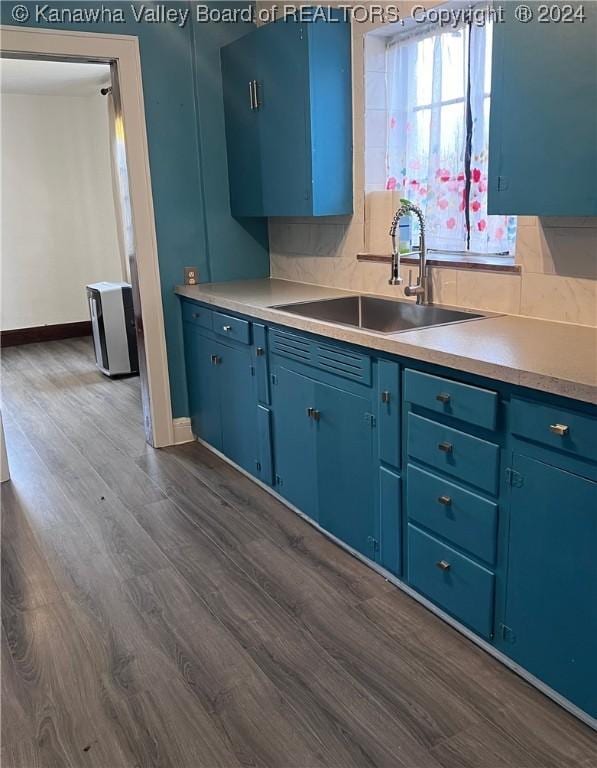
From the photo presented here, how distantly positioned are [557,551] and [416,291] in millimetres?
1356

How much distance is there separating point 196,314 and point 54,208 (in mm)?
4220

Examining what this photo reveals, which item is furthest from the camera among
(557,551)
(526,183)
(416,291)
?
(416,291)

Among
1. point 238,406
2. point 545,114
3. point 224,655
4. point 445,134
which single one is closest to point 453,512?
point 224,655

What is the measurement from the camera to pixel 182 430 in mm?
4043

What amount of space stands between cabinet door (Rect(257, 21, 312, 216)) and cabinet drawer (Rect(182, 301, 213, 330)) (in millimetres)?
618

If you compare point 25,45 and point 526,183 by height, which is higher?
point 25,45

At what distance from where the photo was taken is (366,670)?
81.0 inches

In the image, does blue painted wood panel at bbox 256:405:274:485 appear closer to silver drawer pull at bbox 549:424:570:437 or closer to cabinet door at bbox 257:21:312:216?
cabinet door at bbox 257:21:312:216

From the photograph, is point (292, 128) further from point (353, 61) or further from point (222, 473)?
point (222, 473)

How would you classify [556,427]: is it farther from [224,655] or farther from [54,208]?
[54,208]

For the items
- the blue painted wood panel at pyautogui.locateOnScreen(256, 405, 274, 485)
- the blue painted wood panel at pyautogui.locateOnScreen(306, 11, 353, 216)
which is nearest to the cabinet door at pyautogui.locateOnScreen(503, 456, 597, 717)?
the blue painted wood panel at pyautogui.locateOnScreen(256, 405, 274, 485)

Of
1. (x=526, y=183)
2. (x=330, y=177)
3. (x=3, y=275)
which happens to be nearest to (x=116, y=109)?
(x=330, y=177)

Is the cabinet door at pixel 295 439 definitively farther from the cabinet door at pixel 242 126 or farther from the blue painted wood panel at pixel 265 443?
the cabinet door at pixel 242 126

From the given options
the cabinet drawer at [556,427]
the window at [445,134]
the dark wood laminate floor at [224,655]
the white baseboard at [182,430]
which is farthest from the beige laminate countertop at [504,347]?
the white baseboard at [182,430]
